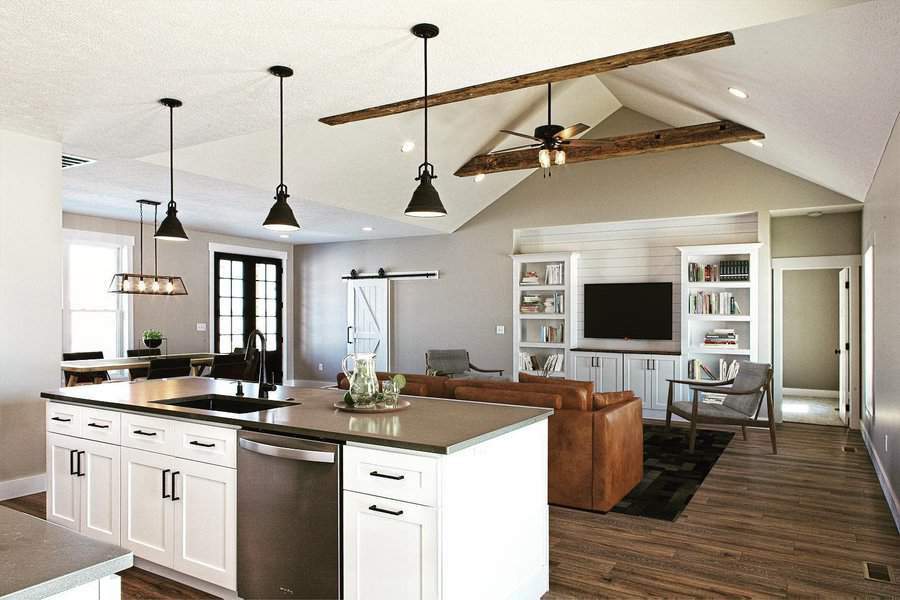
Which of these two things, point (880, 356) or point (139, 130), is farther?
point (880, 356)

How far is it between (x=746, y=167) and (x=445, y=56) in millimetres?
5594

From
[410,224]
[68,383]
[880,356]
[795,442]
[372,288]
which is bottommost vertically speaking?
[795,442]

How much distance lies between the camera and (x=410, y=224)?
29.1 ft

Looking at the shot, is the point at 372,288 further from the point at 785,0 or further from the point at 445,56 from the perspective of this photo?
the point at 785,0

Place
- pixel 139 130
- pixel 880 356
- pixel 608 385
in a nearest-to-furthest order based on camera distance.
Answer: pixel 139 130
pixel 880 356
pixel 608 385

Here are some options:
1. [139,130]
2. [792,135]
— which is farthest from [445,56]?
[792,135]

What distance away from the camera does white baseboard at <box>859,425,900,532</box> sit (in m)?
3.97

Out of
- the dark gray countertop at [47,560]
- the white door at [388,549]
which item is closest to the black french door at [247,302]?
the white door at [388,549]

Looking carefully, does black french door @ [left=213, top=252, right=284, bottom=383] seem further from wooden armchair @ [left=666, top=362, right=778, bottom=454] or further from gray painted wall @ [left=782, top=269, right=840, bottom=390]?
gray painted wall @ [left=782, top=269, right=840, bottom=390]

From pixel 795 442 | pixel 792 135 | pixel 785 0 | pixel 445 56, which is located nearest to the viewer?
pixel 785 0

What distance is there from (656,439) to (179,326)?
6.87 meters

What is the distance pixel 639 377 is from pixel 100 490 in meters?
6.43

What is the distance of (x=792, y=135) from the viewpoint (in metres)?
5.42

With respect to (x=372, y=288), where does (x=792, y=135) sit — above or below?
above
